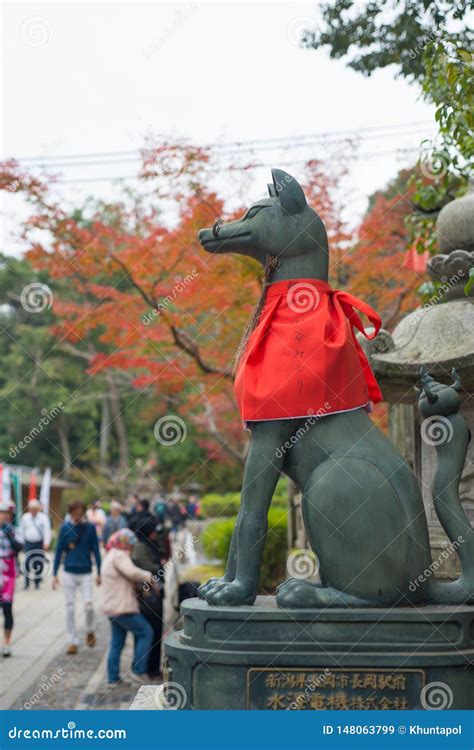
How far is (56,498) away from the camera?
122 ft

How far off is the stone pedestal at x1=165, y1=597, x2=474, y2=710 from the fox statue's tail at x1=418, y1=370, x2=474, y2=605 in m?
0.23

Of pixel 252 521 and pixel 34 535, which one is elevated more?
pixel 252 521

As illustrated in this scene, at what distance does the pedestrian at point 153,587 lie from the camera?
8898 millimetres

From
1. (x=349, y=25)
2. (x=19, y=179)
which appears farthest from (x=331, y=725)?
(x=19, y=179)

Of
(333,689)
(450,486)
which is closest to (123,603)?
(333,689)

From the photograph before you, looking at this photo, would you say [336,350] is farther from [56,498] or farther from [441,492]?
[56,498]

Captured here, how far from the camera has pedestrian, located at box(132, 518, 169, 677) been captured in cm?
890

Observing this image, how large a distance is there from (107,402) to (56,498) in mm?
5382

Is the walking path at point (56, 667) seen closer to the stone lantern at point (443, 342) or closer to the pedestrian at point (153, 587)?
the pedestrian at point (153, 587)

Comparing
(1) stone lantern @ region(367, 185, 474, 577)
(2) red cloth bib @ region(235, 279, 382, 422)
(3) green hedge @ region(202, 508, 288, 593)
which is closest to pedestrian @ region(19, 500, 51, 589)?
(3) green hedge @ region(202, 508, 288, 593)

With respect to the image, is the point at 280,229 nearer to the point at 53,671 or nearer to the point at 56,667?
the point at 53,671

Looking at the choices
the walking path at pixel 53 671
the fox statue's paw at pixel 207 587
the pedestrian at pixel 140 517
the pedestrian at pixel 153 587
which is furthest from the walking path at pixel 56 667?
the fox statue's paw at pixel 207 587

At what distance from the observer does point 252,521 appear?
418cm

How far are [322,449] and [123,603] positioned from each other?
4938mm
